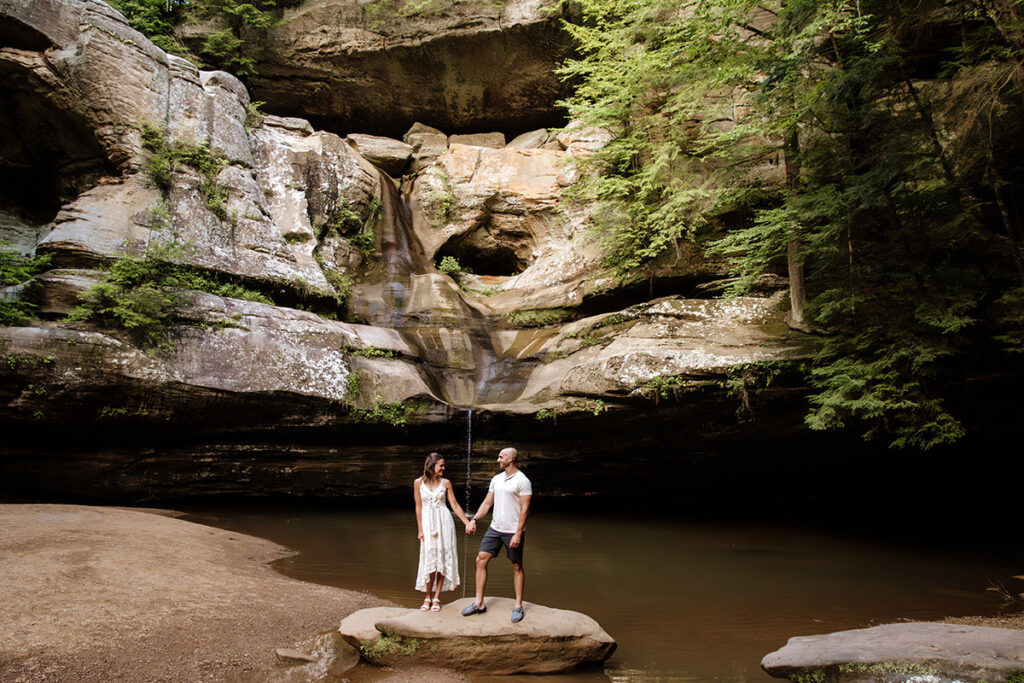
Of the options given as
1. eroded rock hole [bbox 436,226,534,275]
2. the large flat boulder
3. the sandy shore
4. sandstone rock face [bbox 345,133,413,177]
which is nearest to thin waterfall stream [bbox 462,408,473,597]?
the sandy shore

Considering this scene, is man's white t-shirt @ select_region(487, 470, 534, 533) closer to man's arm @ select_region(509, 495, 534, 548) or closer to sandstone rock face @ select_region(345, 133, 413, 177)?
man's arm @ select_region(509, 495, 534, 548)

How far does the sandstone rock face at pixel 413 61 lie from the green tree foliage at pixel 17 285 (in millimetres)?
12316

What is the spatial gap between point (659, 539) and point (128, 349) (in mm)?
10539

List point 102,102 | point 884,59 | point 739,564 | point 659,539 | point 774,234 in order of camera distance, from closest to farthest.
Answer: point 884,59
point 739,564
point 774,234
point 659,539
point 102,102

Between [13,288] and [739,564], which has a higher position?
[13,288]

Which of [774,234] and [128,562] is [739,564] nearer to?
[774,234]

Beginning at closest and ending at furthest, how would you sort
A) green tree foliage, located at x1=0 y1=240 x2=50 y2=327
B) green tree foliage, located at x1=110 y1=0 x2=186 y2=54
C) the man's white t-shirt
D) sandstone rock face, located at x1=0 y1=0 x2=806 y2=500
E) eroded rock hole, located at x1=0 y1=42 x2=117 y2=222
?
1. the man's white t-shirt
2. green tree foliage, located at x1=0 y1=240 x2=50 y2=327
3. sandstone rock face, located at x1=0 y1=0 x2=806 y2=500
4. eroded rock hole, located at x1=0 y1=42 x2=117 y2=222
5. green tree foliage, located at x1=110 y1=0 x2=186 y2=54

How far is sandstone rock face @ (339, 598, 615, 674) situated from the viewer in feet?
13.8

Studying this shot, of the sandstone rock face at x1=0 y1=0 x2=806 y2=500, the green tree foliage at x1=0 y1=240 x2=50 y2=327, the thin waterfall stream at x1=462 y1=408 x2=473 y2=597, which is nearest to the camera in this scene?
the thin waterfall stream at x1=462 y1=408 x2=473 y2=597

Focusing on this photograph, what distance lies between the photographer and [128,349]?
953 centimetres

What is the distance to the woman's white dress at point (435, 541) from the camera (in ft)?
16.5

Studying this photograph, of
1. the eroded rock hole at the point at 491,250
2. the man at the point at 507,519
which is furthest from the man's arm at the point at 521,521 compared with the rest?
the eroded rock hole at the point at 491,250

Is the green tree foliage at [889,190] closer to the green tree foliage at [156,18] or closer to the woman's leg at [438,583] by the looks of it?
the woman's leg at [438,583]

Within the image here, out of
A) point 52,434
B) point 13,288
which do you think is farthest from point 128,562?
point 13,288
